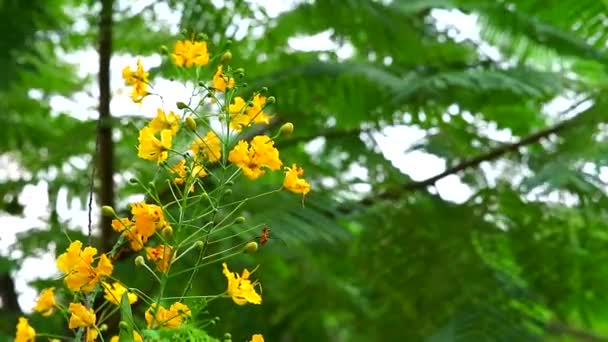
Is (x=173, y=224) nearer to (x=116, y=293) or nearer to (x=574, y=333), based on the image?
(x=116, y=293)

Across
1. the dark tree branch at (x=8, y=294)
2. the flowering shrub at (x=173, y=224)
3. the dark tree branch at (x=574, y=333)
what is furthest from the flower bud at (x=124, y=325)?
the dark tree branch at (x=574, y=333)

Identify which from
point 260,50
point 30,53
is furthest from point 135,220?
point 260,50

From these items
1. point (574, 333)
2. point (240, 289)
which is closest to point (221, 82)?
point (240, 289)

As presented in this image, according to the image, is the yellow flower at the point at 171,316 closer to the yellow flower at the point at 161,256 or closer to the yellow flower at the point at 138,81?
the yellow flower at the point at 161,256

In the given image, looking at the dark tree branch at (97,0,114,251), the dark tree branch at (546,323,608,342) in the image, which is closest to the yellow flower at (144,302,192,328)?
the dark tree branch at (97,0,114,251)

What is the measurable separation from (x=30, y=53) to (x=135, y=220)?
3.10 ft

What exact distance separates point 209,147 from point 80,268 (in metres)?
0.11

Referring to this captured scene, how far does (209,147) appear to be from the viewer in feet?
2.23

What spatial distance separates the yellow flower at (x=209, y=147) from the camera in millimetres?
677

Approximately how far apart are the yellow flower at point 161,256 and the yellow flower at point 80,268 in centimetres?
3

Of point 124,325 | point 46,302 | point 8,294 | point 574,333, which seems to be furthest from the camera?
point 574,333

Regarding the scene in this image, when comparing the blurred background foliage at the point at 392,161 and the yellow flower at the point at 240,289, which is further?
the blurred background foliage at the point at 392,161

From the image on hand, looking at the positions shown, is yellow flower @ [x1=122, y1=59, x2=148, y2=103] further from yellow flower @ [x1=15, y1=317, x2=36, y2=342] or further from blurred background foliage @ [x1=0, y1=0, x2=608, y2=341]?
blurred background foliage @ [x1=0, y1=0, x2=608, y2=341]

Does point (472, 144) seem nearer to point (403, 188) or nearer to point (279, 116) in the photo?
point (403, 188)
